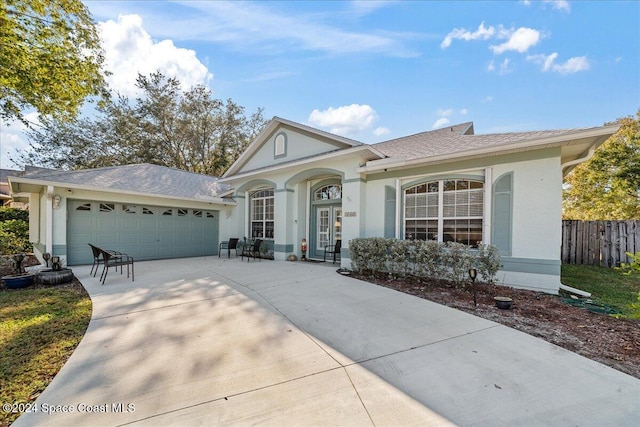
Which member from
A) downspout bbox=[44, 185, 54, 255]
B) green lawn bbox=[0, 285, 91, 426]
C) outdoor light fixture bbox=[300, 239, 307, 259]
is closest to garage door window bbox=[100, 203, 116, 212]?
downspout bbox=[44, 185, 54, 255]

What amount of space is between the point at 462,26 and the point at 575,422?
32.2 feet

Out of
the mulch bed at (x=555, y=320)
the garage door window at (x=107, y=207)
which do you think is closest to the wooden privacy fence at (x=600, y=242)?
the mulch bed at (x=555, y=320)

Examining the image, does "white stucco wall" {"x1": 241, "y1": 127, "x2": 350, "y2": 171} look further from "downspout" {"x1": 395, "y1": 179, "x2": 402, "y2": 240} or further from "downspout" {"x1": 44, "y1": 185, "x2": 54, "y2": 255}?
"downspout" {"x1": 44, "y1": 185, "x2": 54, "y2": 255}

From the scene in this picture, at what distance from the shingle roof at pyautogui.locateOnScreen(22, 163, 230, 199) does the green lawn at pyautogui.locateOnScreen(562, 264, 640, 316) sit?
43.8 ft

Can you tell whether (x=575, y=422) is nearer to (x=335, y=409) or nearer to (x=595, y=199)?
(x=335, y=409)

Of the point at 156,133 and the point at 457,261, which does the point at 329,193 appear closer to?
the point at 457,261

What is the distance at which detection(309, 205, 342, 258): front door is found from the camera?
10.8 meters

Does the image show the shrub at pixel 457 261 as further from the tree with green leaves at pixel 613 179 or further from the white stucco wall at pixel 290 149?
the tree with green leaves at pixel 613 179

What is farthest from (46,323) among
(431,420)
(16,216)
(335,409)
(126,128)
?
(126,128)

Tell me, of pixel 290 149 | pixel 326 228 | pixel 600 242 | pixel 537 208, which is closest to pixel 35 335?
pixel 326 228

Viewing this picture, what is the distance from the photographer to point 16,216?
13844 mm

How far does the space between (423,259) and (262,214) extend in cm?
816

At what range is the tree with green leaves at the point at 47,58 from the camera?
799cm

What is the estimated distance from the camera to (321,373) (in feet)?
9.62
